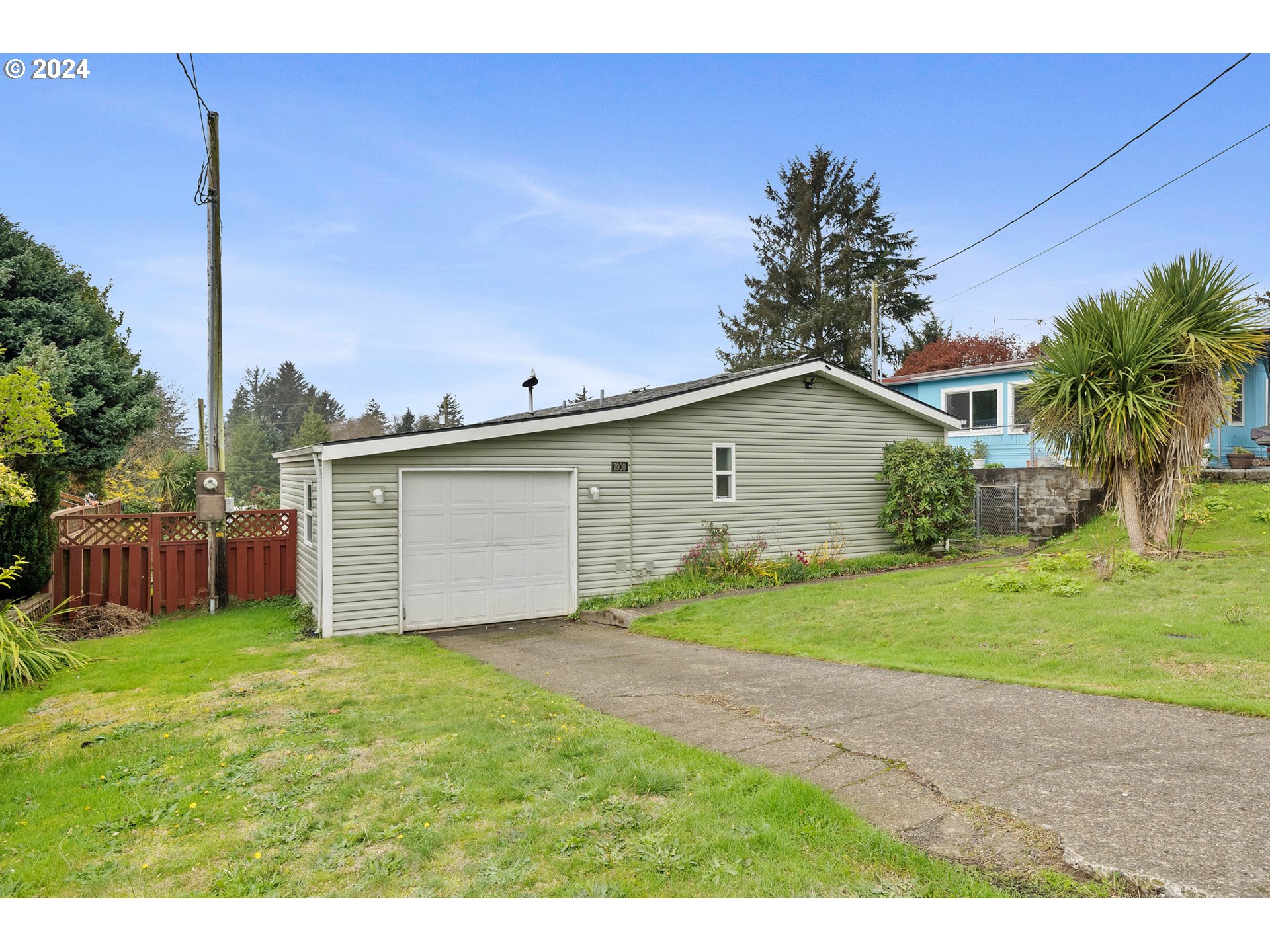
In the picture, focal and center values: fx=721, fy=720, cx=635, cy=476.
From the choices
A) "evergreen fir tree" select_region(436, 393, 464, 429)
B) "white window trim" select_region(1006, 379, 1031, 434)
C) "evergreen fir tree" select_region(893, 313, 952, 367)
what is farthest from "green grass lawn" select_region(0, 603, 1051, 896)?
"evergreen fir tree" select_region(436, 393, 464, 429)

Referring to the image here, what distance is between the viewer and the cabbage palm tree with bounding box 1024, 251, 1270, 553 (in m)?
11.1

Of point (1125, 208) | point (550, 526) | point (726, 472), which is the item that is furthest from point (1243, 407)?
point (550, 526)

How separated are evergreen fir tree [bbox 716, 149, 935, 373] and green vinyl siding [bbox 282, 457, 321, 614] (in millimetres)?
27884

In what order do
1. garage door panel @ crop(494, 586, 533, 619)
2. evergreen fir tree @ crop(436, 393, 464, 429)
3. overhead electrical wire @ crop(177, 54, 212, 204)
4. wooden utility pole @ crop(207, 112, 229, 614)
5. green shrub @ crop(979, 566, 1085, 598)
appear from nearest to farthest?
green shrub @ crop(979, 566, 1085, 598) < garage door panel @ crop(494, 586, 533, 619) < wooden utility pole @ crop(207, 112, 229, 614) < overhead electrical wire @ crop(177, 54, 212, 204) < evergreen fir tree @ crop(436, 393, 464, 429)

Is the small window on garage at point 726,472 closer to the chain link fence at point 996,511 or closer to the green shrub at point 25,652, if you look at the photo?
the chain link fence at point 996,511

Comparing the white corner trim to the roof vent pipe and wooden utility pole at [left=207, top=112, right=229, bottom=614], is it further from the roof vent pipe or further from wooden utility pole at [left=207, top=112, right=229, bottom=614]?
the roof vent pipe

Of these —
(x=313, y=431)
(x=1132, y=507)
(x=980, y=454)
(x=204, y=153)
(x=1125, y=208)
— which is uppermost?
(x=1125, y=208)

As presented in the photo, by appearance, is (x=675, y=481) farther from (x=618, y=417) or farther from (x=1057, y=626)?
(x=1057, y=626)

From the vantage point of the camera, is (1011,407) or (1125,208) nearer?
(1125,208)

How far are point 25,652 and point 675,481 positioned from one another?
8.77 m

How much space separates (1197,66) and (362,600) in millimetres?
15019

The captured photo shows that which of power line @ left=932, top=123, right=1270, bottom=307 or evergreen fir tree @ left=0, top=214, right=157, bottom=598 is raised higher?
power line @ left=932, top=123, right=1270, bottom=307

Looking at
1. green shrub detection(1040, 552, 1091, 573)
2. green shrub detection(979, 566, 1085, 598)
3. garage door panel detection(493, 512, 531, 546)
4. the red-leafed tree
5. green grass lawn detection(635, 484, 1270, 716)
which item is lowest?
green grass lawn detection(635, 484, 1270, 716)

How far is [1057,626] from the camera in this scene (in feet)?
25.8
